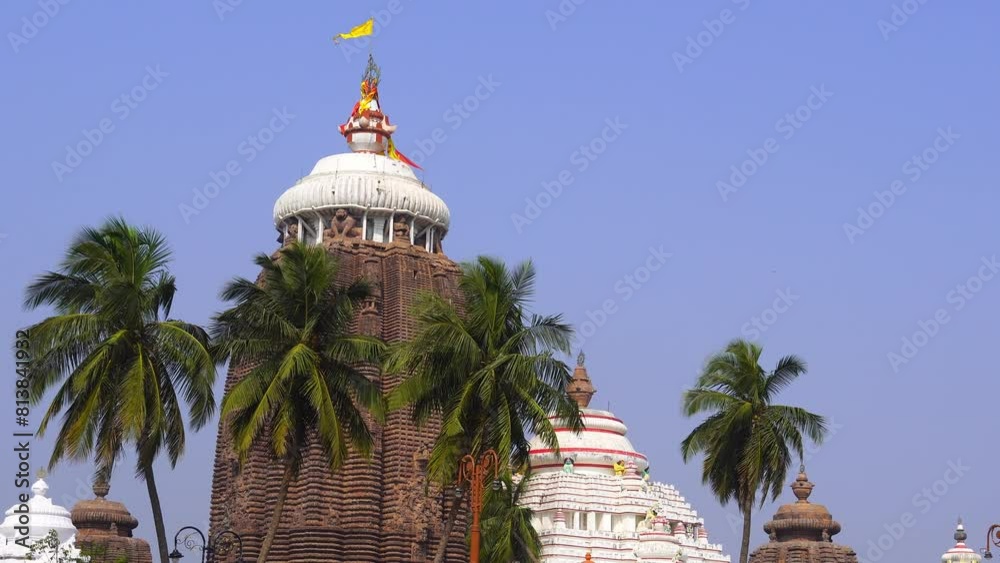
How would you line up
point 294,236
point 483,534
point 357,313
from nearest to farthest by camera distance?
point 483,534, point 357,313, point 294,236

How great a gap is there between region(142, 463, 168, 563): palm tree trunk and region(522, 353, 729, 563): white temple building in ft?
126

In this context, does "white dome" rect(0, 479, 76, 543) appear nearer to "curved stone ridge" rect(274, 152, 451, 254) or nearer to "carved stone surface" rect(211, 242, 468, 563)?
"carved stone surface" rect(211, 242, 468, 563)

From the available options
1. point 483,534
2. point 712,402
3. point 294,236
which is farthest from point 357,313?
point 712,402

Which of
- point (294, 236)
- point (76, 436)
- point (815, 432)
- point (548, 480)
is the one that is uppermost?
point (294, 236)

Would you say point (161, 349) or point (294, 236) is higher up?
point (294, 236)

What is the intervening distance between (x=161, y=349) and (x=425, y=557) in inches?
1228

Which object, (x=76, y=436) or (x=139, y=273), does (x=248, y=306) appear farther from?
(x=76, y=436)

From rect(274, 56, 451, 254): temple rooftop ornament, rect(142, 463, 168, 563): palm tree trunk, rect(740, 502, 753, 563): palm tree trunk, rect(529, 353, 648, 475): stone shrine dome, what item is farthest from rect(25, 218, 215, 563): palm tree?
rect(529, 353, 648, 475): stone shrine dome

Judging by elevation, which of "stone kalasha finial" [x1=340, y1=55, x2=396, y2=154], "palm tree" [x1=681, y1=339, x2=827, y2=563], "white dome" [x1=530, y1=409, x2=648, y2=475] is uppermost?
"stone kalasha finial" [x1=340, y1=55, x2=396, y2=154]

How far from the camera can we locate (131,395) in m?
53.9

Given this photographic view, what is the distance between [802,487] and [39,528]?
84.4 meters

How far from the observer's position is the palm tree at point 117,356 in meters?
54.5

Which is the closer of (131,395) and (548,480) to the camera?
(131,395)

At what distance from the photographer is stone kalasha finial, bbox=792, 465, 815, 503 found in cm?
13650
